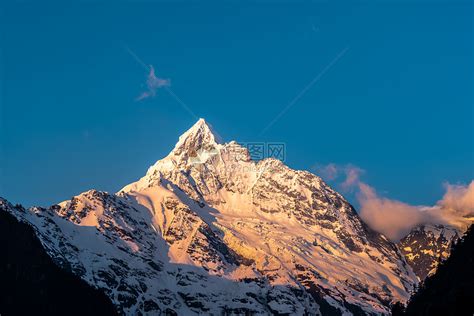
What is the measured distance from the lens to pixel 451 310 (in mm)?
187375

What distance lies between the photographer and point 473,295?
190 metres

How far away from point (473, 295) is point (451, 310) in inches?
237
